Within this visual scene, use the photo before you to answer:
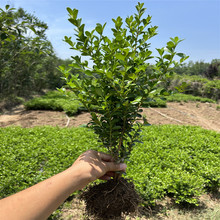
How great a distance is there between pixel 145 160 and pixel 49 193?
3497 millimetres

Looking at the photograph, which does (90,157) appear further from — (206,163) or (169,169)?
(206,163)

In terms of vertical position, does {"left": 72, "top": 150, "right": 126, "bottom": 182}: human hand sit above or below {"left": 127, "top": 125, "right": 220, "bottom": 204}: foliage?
above

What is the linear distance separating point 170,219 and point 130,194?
1704 millimetres

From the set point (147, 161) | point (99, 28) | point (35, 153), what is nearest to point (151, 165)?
point (147, 161)

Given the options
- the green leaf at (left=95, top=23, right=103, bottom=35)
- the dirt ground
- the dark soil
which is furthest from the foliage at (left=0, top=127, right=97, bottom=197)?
the green leaf at (left=95, top=23, right=103, bottom=35)

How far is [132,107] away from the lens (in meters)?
1.64

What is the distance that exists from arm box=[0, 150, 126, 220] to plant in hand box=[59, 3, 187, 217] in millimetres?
328

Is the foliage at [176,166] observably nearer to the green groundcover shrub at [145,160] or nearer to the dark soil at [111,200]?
the green groundcover shrub at [145,160]

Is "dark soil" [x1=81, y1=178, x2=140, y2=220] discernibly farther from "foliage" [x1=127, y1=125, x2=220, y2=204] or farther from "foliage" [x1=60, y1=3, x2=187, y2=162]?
"foliage" [x1=127, y1=125, x2=220, y2=204]

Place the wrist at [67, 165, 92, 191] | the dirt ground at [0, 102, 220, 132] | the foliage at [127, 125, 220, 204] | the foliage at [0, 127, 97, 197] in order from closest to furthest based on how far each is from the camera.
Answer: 1. the wrist at [67, 165, 92, 191]
2. the foliage at [127, 125, 220, 204]
3. the foliage at [0, 127, 97, 197]
4. the dirt ground at [0, 102, 220, 132]

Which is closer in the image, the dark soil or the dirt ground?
the dark soil

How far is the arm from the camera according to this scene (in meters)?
1.11

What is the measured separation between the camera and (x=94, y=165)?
1567 mm

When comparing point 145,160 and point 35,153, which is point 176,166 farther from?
point 35,153
